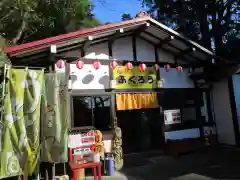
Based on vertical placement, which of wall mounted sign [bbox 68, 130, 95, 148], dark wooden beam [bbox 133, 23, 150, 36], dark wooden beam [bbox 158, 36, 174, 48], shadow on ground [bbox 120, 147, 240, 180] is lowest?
shadow on ground [bbox 120, 147, 240, 180]

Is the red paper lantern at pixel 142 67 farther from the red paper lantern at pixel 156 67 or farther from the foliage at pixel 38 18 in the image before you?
the foliage at pixel 38 18

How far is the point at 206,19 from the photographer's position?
14.8 metres

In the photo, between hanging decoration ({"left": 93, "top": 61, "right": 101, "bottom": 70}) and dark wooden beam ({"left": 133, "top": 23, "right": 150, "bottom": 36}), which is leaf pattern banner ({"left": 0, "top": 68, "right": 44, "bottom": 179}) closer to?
hanging decoration ({"left": 93, "top": 61, "right": 101, "bottom": 70})

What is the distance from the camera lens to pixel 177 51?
12.0 metres

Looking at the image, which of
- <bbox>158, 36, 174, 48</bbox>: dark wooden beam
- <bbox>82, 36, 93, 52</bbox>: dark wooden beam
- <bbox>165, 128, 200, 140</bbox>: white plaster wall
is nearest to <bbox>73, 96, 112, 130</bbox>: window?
<bbox>82, 36, 93, 52</bbox>: dark wooden beam

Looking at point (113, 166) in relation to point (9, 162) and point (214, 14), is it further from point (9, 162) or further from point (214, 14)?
point (214, 14)

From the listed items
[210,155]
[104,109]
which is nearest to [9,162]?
[104,109]

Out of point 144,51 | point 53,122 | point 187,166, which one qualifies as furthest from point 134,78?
point 53,122

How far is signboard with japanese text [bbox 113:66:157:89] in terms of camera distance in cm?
1034

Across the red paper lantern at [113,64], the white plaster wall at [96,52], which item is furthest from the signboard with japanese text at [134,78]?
the white plaster wall at [96,52]

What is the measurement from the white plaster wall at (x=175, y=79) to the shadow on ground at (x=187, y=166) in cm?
338

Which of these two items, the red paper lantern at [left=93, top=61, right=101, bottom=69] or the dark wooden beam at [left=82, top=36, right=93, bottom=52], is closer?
the dark wooden beam at [left=82, top=36, right=93, bottom=52]

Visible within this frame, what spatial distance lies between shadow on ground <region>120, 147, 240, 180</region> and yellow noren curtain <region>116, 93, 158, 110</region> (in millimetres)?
2273

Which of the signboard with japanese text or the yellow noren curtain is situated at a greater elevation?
the signboard with japanese text
